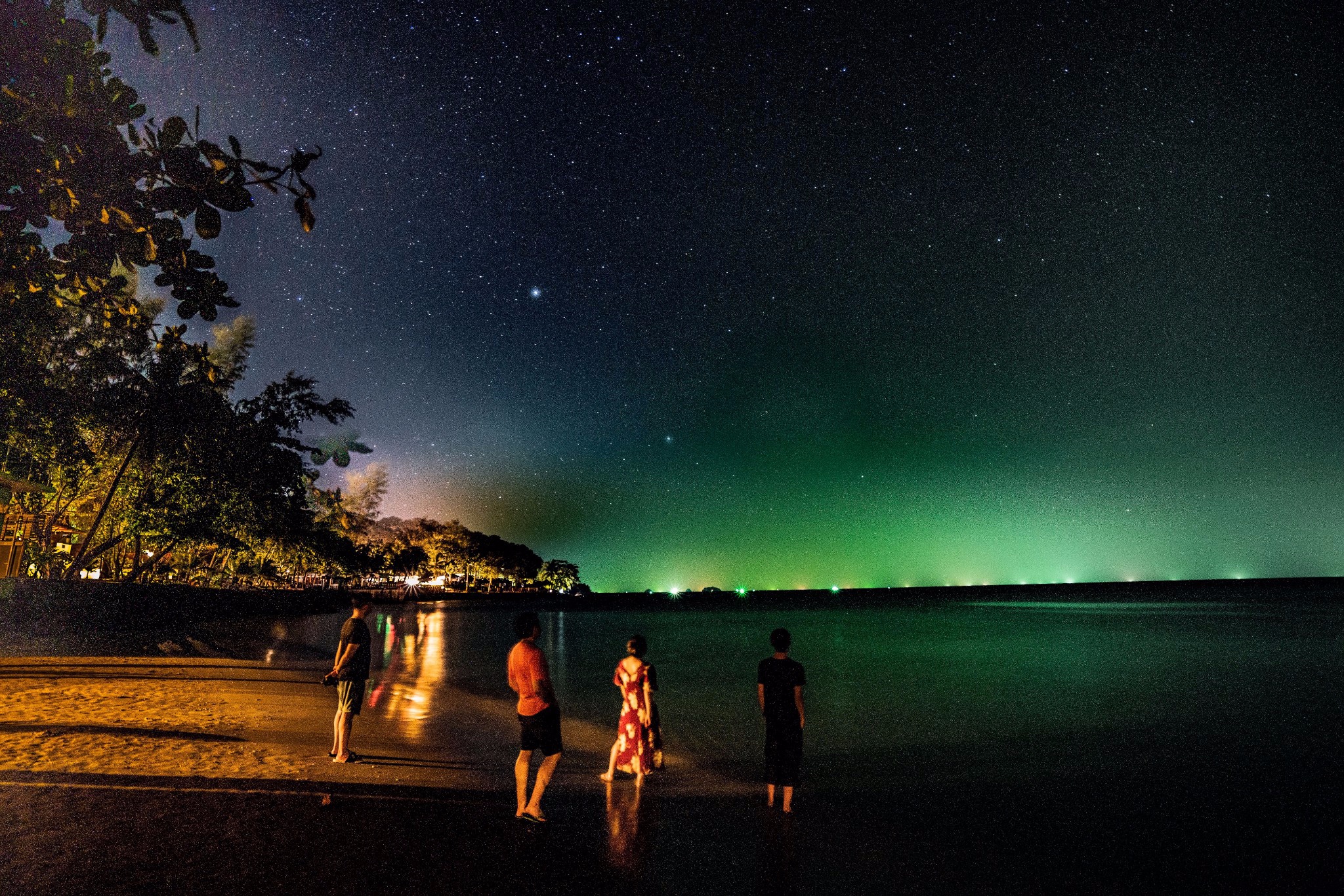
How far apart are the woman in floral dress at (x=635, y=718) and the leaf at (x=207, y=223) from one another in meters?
5.84

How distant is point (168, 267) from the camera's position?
12.3ft

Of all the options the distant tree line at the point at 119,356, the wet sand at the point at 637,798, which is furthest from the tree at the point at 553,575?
the wet sand at the point at 637,798

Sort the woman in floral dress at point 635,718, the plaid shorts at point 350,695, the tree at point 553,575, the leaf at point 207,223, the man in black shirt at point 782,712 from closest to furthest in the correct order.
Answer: the leaf at point 207,223, the man in black shirt at point 782,712, the woman in floral dress at point 635,718, the plaid shorts at point 350,695, the tree at point 553,575

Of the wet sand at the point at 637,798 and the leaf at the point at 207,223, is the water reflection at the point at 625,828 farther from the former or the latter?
the leaf at the point at 207,223

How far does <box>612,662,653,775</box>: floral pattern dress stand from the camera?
793 cm

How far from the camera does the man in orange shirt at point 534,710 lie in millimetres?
6406

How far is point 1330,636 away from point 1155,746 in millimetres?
38865

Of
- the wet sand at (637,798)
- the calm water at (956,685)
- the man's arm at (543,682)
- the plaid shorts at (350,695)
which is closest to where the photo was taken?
the wet sand at (637,798)

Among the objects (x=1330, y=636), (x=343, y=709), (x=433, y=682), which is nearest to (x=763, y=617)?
(x=1330, y=636)

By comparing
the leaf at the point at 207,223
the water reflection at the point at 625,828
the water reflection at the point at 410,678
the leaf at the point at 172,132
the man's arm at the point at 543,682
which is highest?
the leaf at the point at 172,132

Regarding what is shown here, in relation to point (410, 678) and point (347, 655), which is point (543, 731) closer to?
point (347, 655)

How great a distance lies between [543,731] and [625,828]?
1.40 meters

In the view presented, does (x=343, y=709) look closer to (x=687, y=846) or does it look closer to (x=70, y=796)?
(x=70, y=796)

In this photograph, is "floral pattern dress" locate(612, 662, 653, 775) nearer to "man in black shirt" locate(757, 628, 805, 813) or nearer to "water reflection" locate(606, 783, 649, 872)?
"water reflection" locate(606, 783, 649, 872)
